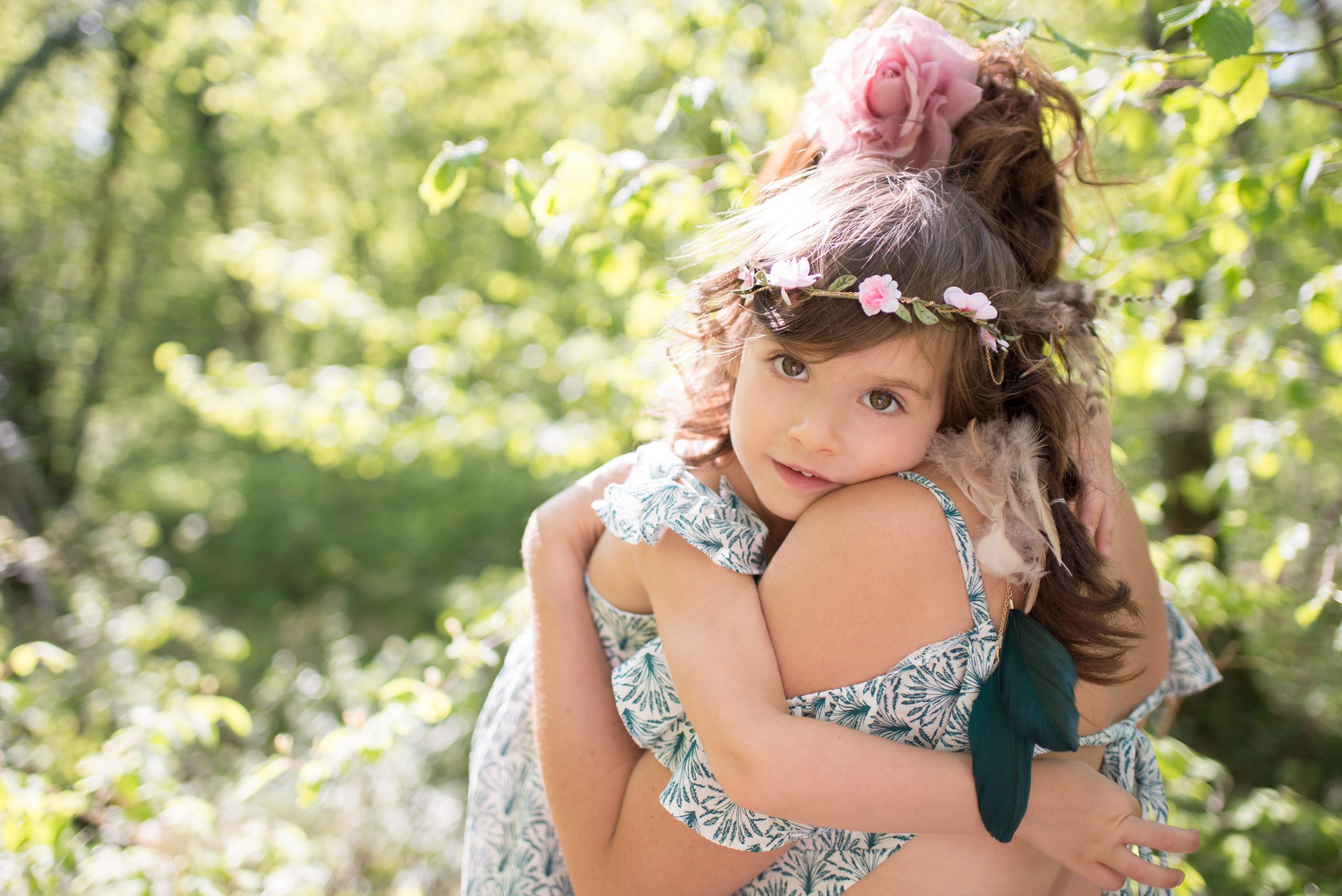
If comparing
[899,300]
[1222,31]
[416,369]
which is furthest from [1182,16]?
[416,369]

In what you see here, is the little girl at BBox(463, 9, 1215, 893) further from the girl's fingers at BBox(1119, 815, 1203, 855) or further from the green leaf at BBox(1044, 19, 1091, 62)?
the green leaf at BBox(1044, 19, 1091, 62)

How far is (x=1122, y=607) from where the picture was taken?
46.1 inches

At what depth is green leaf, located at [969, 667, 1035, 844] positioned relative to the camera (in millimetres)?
1033

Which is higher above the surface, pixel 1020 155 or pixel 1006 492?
pixel 1020 155

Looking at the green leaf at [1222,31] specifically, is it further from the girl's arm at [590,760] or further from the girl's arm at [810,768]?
the girl's arm at [590,760]

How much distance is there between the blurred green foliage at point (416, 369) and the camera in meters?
2.13

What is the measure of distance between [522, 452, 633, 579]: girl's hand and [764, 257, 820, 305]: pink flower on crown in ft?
1.68

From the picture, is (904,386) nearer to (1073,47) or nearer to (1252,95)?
(1073,47)

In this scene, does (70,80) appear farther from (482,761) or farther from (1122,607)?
(1122,607)

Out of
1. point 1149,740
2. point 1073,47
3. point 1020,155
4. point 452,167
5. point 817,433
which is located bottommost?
point 1149,740

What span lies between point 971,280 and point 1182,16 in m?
0.62

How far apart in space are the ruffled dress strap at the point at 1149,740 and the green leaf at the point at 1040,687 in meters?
0.19

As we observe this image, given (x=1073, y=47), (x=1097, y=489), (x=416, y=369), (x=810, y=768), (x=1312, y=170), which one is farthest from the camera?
(x=416, y=369)

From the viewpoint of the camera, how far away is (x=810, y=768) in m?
1.00
